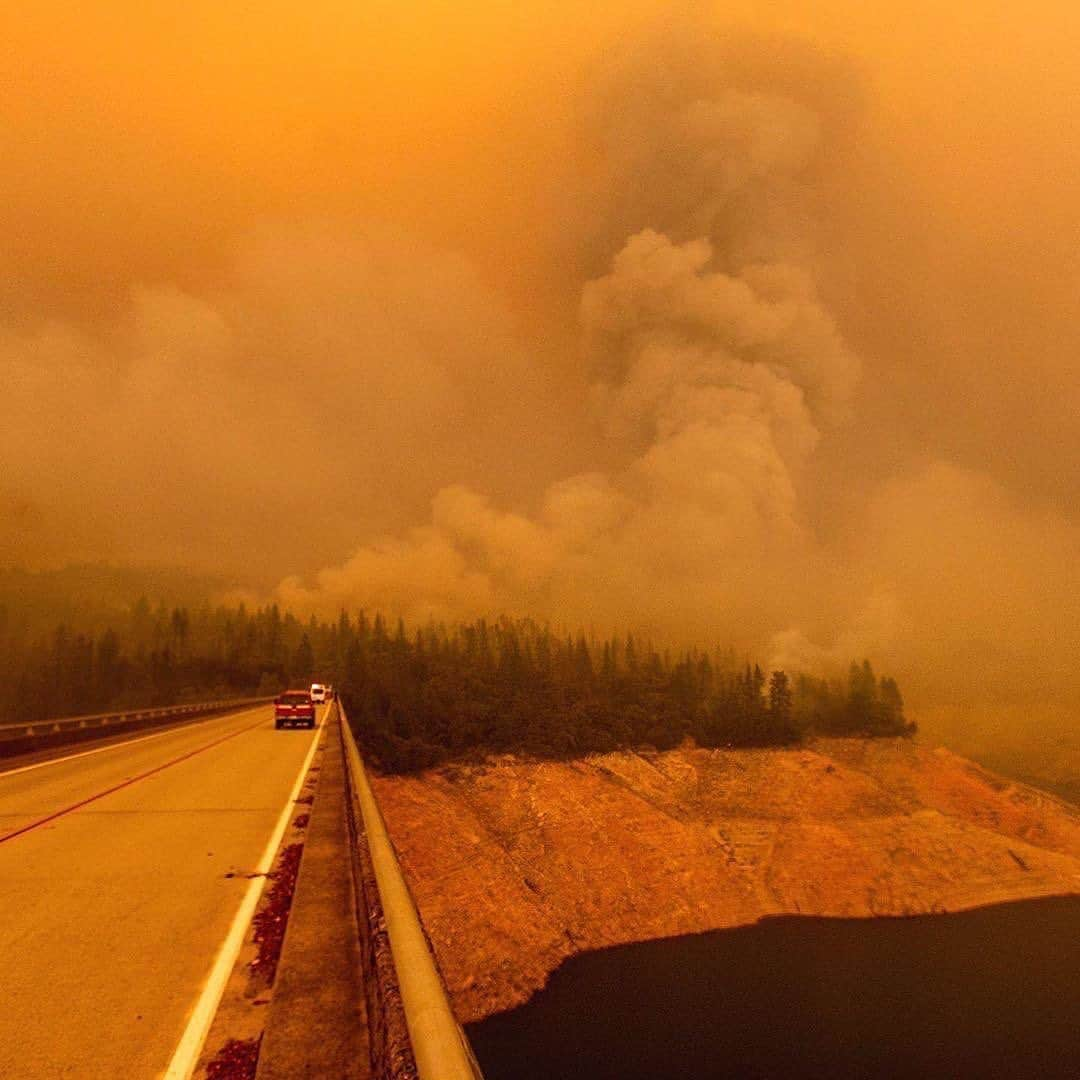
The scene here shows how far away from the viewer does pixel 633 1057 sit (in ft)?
146

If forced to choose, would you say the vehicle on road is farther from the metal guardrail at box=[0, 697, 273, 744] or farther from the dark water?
the dark water

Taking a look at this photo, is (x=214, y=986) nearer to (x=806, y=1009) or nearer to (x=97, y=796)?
(x=97, y=796)

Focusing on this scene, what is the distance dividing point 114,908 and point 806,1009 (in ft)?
208

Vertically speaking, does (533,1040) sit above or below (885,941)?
above

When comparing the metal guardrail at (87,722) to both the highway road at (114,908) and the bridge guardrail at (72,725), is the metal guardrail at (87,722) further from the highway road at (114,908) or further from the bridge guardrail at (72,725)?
the highway road at (114,908)

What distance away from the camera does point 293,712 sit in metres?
40.1

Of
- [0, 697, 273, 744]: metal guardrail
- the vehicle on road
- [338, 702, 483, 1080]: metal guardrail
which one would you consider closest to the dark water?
the vehicle on road

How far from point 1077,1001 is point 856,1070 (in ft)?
107

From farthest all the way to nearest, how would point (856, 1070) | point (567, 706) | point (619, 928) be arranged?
point (567, 706) → point (619, 928) → point (856, 1070)

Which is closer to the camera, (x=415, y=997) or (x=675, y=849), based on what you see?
(x=415, y=997)

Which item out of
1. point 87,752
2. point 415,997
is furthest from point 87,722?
point 415,997

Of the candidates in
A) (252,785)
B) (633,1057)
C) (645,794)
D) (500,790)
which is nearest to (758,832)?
(645,794)

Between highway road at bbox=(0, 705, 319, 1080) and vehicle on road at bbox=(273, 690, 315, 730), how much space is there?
2240 centimetres

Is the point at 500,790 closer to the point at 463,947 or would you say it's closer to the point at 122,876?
the point at 463,947
